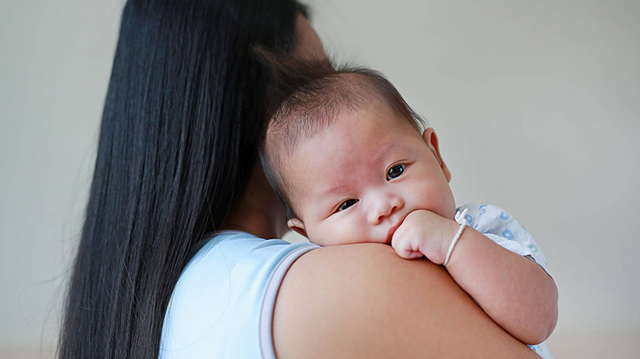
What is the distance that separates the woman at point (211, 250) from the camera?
67 cm

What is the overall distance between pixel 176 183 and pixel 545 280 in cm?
60

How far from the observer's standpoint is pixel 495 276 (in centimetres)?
72

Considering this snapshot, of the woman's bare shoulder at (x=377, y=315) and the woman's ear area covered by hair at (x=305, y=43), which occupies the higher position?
the woman's ear area covered by hair at (x=305, y=43)

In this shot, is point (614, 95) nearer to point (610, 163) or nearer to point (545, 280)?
point (610, 163)

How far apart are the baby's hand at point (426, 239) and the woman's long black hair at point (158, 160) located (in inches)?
14.0

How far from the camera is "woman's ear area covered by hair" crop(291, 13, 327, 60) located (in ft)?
4.05

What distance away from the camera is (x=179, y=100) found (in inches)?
38.4

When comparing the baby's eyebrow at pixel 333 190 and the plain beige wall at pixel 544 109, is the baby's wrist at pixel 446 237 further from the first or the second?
the plain beige wall at pixel 544 109

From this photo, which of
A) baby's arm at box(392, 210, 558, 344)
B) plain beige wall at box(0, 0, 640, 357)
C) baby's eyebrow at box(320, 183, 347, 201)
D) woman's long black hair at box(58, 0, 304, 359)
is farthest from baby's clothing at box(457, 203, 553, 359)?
plain beige wall at box(0, 0, 640, 357)

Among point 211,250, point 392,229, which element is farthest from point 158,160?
point 392,229

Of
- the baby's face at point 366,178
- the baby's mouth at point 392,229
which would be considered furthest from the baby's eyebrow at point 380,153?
the baby's mouth at point 392,229

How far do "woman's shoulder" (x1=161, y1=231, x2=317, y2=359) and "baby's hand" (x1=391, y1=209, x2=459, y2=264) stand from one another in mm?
140

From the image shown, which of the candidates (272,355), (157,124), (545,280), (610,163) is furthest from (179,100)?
(610,163)

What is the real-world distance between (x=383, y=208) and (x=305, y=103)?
25 cm
